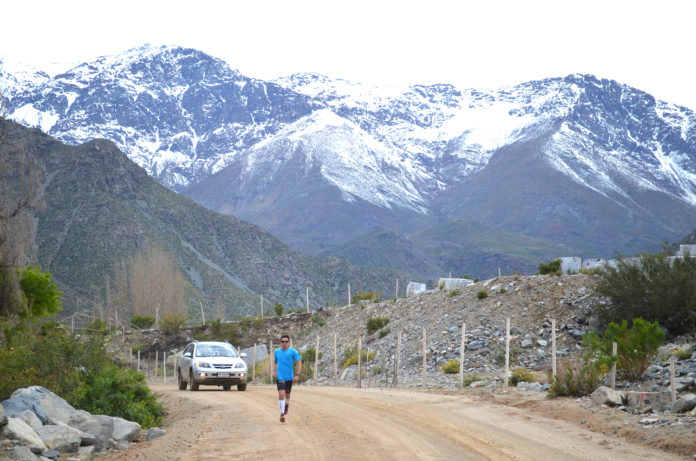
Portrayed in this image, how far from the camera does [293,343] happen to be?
5441cm

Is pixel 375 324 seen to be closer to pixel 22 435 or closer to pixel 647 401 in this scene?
pixel 647 401

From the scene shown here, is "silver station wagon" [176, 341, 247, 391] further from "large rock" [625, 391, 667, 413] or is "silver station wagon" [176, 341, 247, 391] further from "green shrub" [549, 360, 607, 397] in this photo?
"large rock" [625, 391, 667, 413]

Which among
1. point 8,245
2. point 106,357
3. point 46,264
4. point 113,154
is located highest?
point 113,154

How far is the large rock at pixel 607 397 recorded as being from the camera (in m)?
17.5

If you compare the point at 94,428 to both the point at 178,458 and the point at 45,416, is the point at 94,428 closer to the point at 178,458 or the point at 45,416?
the point at 45,416

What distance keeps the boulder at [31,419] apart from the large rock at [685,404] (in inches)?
483

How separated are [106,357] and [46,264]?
80160mm

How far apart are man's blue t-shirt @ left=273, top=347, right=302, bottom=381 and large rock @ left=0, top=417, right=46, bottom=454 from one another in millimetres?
4817

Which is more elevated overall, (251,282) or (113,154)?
(113,154)

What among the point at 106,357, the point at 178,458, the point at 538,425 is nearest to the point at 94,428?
the point at 178,458

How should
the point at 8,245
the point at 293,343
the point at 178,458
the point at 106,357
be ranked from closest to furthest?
the point at 178,458 → the point at 106,357 → the point at 8,245 → the point at 293,343

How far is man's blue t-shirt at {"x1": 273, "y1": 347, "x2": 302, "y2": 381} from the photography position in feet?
55.2

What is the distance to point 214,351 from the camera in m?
27.9

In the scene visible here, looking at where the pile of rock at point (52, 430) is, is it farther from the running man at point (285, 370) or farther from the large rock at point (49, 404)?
the running man at point (285, 370)
